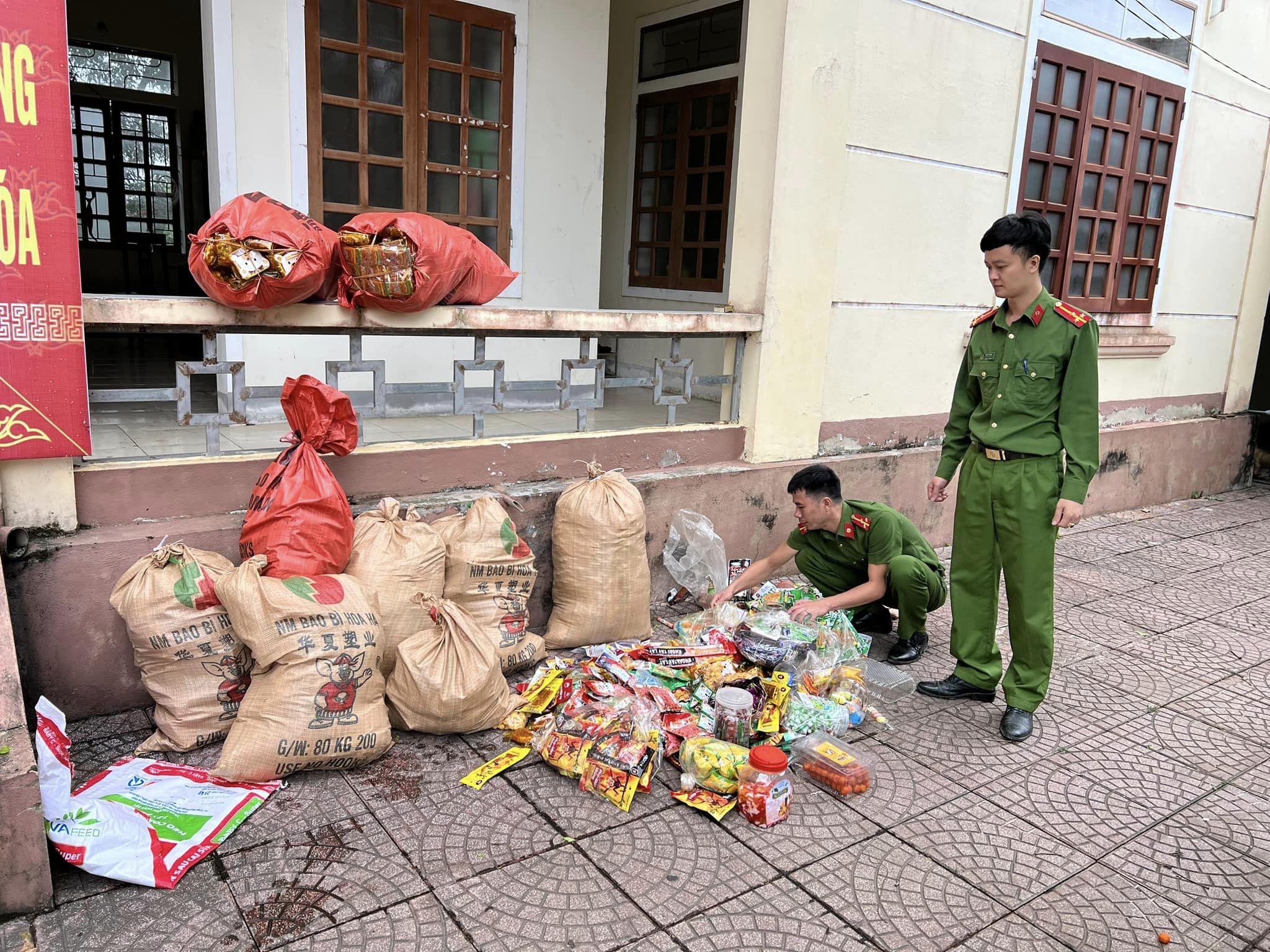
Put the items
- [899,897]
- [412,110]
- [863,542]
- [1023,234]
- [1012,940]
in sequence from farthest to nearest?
[412,110], [863,542], [1023,234], [899,897], [1012,940]

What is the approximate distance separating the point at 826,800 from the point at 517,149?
423cm

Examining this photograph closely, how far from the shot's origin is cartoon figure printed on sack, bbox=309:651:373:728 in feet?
8.89

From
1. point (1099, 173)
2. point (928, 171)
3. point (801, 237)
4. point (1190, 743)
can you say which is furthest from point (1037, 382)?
point (1099, 173)

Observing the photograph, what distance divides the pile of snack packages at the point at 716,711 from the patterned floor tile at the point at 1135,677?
92 cm

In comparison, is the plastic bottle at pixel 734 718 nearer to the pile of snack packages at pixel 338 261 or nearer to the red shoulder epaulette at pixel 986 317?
the red shoulder epaulette at pixel 986 317

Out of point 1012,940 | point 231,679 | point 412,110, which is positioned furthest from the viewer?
point 412,110

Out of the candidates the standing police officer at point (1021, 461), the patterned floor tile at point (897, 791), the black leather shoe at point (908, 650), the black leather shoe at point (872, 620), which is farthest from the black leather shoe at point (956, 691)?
the black leather shoe at point (872, 620)

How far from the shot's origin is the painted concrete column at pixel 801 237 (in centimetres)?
442

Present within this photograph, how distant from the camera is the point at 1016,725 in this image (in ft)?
10.9

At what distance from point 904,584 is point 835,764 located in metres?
1.20

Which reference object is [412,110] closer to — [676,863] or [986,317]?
[986,317]

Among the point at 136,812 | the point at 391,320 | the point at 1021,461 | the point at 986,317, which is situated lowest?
the point at 136,812

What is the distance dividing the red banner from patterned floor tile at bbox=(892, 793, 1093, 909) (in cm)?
287

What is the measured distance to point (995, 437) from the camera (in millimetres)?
3363
